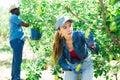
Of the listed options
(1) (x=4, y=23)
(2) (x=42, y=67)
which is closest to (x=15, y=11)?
(2) (x=42, y=67)

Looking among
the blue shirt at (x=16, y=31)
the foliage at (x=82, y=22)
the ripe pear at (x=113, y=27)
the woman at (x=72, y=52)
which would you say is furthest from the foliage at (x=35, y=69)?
the ripe pear at (x=113, y=27)

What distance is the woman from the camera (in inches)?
167

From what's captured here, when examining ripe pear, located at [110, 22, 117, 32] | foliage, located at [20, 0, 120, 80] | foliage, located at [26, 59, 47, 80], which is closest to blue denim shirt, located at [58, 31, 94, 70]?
foliage, located at [20, 0, 120, 80]

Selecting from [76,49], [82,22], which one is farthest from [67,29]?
[82,22]

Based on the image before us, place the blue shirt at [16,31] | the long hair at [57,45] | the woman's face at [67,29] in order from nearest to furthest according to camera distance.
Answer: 1. the woman's face at [67,29]
2. the long hair at [57,45]
3. the blue shirt at [16,31]

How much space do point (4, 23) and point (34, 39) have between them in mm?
8289

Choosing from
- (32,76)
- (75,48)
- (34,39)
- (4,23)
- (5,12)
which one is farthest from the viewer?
(5,12)

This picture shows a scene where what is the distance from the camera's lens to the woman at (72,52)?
4246 mm

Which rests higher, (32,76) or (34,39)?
(34,39)

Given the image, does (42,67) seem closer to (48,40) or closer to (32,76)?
(32,76)

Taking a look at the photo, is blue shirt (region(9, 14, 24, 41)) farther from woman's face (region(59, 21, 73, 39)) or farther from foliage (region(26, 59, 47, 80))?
woman's face (region(59, 21, 73, 39))

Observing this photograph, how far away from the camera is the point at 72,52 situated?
436cm

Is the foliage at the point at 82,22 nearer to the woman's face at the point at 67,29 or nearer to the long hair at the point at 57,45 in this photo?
the woman's face at the point at 67,29

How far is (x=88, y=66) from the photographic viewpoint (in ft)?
14.3
